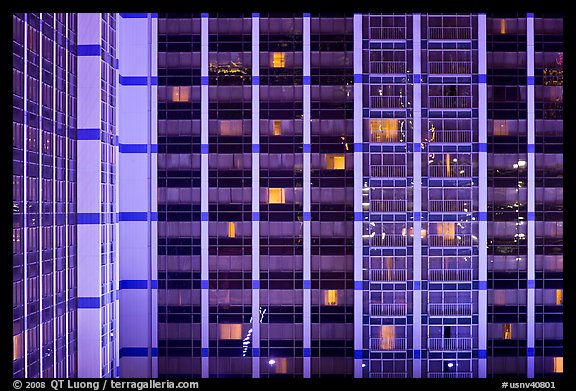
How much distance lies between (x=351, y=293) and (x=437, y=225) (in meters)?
4.92

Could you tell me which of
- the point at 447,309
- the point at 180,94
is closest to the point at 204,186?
the point at 180,94

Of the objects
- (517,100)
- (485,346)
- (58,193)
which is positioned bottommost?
(485,346)

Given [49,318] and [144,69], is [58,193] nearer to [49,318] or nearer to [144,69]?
[49,318]

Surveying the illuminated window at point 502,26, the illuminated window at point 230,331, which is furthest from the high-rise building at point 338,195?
the illuminated window at point 502,26

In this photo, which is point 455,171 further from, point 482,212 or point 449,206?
point 482,212

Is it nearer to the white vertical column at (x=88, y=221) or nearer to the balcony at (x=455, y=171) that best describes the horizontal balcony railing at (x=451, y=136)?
the balcony at (x=455, y=171)

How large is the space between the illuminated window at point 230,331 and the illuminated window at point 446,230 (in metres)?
10.0

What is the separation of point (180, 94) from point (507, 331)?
18.4 meters

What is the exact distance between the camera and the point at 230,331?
2534 centimetres

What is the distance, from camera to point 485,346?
2470cm

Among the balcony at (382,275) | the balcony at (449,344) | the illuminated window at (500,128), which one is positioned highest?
the illuminated window at (500,128)

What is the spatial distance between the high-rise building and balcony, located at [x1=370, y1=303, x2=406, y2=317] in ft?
0.29

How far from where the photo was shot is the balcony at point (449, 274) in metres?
24.6
